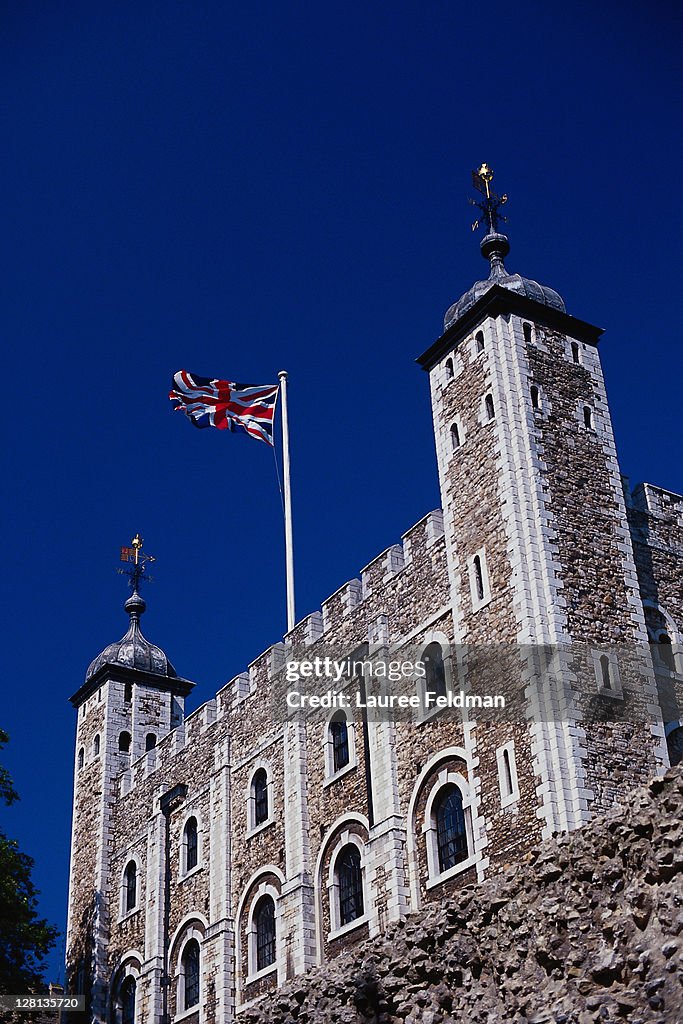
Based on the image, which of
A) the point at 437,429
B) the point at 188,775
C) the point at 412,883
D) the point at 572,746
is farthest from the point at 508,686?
the point at 188,775

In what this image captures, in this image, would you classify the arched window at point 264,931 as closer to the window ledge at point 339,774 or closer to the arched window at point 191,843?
the window ledge at point 339,774

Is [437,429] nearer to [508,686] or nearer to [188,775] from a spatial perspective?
[508,686]

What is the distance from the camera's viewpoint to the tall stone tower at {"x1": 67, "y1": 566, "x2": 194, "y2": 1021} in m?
41.5

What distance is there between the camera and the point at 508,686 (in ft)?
90.4

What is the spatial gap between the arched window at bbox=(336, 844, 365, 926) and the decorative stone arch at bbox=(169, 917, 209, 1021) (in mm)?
6257

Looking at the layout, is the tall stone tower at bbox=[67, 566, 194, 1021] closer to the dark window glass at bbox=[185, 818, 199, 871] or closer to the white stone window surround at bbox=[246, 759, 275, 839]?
the dark window glass at bbox=[185, 818, 199, 871]

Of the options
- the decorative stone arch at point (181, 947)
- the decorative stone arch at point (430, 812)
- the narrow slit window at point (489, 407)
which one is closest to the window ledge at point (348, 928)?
the decorative stone arch at point (430, 812)

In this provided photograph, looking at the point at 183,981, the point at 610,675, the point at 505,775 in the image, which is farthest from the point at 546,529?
the point at 183,981

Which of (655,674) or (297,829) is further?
(297,829)

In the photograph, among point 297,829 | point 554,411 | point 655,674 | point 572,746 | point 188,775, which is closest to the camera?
point 572,746

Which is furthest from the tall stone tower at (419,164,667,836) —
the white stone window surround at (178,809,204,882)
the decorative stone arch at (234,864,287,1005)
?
the white stone window surround at (178,809,204,882)

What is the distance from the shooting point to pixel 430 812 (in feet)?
96.5

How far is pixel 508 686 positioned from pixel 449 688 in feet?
7.18

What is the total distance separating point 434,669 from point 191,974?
12409mm
